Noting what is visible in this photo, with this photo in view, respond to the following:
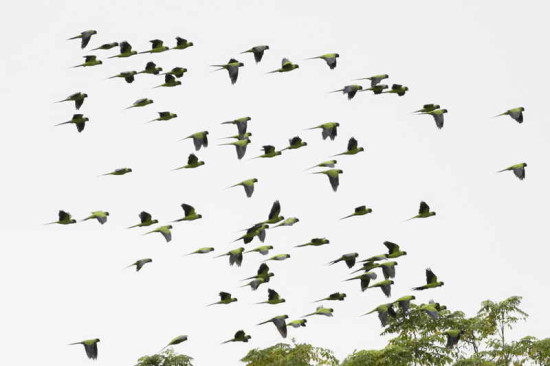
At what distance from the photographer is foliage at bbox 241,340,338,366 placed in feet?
176

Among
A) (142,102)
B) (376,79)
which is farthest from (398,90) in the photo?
(142,102)

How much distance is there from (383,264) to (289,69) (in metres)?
6.94

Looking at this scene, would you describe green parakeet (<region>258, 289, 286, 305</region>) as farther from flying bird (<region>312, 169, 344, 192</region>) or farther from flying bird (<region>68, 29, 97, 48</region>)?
flying bird (<region>68, 29, 97, 48</region>)

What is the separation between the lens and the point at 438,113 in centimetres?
4722

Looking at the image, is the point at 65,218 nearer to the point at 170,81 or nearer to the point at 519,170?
the point at 170,81

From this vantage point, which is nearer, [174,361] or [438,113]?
[438,113]

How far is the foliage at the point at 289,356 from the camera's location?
5359 cm

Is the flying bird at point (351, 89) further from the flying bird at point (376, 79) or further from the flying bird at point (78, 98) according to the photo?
the flying bird at point (78, 98)

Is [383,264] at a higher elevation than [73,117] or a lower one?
lower

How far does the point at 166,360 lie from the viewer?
54281mm

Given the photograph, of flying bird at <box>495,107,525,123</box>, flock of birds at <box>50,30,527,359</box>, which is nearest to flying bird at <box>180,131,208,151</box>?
flock of birds at <box>50,30,527,359</box>

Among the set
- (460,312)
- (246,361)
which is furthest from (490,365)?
(246,361)

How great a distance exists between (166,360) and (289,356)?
4.62 m

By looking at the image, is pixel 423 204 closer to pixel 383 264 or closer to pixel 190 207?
pixel 383 264
